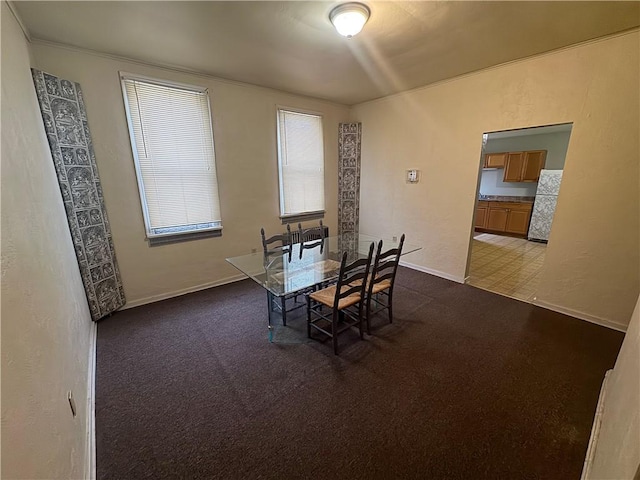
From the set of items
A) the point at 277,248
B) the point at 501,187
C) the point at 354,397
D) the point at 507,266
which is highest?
the point at 501,187

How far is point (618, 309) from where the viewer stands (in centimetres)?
251

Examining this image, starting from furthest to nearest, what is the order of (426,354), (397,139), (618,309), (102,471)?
(397,139) < (618,309) < (426,354) < (102,471)

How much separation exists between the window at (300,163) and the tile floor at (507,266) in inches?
106

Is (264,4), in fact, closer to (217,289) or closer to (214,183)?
(214,183)

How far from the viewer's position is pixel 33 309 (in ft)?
3.58

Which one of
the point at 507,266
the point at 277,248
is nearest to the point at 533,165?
the point at 507,266

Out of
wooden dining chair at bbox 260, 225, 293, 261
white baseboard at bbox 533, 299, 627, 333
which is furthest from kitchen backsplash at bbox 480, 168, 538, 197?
wooden dining chair at bbox 260, 225, 293, 261

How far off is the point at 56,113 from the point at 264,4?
2004mm

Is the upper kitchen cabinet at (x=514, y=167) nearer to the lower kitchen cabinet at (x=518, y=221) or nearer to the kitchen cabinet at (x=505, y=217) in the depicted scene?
the kitchen cabinet at (x=505, y=217)

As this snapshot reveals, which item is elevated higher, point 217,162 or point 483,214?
point 217,162

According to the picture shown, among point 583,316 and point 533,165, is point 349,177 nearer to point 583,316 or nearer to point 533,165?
point 583,316

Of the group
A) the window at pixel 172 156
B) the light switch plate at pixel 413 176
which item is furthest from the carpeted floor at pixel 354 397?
the light switch plate at pixel 413 176

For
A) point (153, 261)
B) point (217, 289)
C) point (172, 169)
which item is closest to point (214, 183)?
point (172, 169)

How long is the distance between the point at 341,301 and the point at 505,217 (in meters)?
5.94
